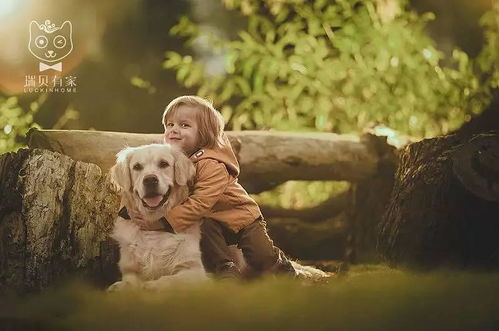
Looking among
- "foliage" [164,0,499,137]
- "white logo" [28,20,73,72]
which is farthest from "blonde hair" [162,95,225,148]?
"white logo" [28,20,73,72]

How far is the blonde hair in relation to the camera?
2346 mm

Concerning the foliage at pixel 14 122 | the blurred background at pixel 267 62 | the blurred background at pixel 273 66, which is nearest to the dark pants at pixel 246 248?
the blurred background at pixel 273 66

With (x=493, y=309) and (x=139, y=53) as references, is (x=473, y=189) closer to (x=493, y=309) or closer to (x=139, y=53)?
(x=493, y=309)

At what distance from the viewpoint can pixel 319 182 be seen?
8.38 feet

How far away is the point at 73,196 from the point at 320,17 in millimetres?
1158

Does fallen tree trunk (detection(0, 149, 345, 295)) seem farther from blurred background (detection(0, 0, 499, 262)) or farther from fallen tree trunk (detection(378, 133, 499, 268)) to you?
fallen tree trunk (detection(378, 133, 499, 268))

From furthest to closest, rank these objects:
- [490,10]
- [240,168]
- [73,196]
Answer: [490,10], [240,168], [73,196]

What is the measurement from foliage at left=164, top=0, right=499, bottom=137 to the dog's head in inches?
18.0

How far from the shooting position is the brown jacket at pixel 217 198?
2279 millimetres

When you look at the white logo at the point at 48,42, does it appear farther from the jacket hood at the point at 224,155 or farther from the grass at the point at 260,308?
the grass at the point at 260,308

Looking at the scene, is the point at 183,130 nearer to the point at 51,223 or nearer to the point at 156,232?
the point at 156,232

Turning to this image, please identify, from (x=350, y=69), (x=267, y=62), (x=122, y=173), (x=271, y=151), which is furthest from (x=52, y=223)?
(x=350, y=69)

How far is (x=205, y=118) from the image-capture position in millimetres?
2375

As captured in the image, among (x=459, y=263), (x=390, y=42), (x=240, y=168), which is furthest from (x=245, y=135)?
(x=459, y=263)
